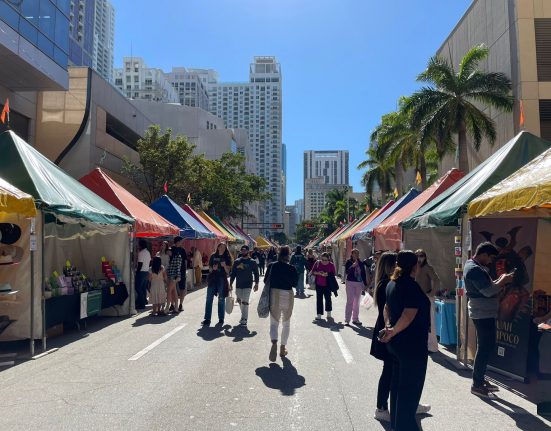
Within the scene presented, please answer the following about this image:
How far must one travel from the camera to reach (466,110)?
26703mm

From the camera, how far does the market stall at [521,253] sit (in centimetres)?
582

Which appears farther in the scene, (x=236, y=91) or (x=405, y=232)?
(x=236, y=91)

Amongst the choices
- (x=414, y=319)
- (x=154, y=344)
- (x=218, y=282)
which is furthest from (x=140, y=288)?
(x=414, y=319)

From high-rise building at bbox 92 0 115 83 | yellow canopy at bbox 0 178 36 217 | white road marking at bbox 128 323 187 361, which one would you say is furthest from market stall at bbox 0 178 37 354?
high-rise building at bbox 92 0 115 83

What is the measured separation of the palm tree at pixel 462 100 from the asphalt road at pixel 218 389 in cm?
2059

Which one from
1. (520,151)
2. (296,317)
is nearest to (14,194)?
(296,317)

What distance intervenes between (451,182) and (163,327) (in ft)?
26.9

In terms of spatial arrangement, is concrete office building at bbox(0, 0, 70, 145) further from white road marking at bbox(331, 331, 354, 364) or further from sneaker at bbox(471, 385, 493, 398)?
sneaker at bbox(471, 385, 493, 398)

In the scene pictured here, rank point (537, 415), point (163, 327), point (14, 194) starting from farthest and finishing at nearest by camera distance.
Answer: point (163, 327) < point (14, 194) < point (537, 415)

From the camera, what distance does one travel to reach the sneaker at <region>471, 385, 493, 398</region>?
5.84 meters

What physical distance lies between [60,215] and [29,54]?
1691 centimetres

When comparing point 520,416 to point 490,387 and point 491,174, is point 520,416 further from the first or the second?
point 491,174

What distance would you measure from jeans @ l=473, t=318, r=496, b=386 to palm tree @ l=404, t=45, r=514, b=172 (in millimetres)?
22346

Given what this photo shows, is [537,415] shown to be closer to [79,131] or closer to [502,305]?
[502,305]
